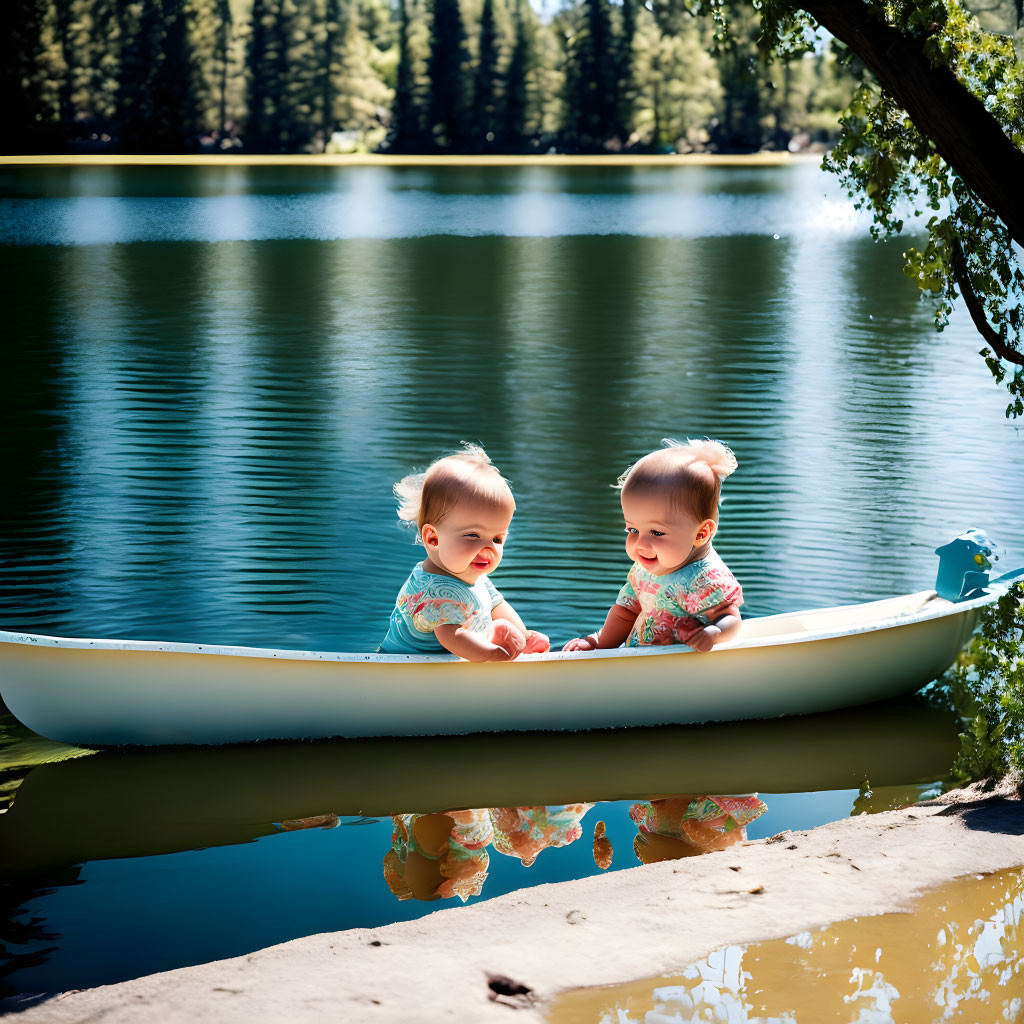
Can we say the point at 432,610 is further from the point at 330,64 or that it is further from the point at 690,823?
the point at 330,64

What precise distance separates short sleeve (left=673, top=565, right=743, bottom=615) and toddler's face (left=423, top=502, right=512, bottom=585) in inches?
34.9

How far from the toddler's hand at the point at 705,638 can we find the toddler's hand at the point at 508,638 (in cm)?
76

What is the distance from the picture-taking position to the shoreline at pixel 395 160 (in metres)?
75.4

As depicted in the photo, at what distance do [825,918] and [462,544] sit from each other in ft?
7.31

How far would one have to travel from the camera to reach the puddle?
364cm

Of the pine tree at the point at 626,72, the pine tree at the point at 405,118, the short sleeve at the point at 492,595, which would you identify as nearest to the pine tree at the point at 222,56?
the pine tree at the point at 405,118

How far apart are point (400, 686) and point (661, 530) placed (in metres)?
1.34

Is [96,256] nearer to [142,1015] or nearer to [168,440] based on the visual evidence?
[168,440]

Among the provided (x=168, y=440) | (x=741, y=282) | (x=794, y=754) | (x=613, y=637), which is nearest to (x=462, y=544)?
(x=613, y=637)

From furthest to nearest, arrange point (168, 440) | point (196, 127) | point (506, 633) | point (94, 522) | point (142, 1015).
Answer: point (196, 127)
point (168, 440)
point (94, 522)
point (506, 633)
point (142, 1015)

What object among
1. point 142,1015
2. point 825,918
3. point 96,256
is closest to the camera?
point 142,1015

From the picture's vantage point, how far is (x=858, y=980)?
381 centimetres

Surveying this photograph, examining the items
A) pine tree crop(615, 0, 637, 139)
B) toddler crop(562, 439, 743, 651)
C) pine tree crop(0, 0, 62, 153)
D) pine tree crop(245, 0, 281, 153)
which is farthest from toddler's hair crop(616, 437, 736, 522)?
pine tree crop(615, 0, 637, 139)

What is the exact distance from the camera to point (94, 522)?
994 centimetres
